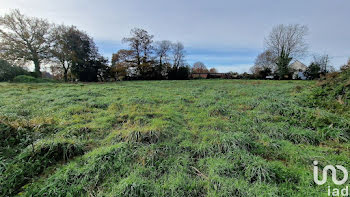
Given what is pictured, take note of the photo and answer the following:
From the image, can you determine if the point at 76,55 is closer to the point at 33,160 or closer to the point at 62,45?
the point at 62,45

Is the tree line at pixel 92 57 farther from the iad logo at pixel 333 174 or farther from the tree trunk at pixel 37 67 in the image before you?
the iad logo at pixel 333 174

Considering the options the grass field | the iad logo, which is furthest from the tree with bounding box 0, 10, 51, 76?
the iad logo

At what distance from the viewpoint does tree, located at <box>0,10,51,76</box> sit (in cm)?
1278

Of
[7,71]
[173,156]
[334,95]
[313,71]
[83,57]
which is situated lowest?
[173,156]

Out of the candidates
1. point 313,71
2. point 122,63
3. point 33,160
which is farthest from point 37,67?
point 313,71

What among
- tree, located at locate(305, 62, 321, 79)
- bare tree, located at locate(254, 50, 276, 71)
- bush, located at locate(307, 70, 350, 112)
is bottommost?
bush, located at locate(307, 70, 350, 112)

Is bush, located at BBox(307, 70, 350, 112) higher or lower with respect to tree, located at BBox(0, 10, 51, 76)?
lower

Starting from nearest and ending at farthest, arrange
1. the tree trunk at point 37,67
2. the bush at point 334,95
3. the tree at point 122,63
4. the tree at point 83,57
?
the bush at point 334,95 → the tree trunk at point 37,67 → the tree at point 83,57 → the tree at point 122,63

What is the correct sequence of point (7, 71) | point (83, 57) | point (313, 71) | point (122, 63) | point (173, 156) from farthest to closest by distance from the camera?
1. point (313, 71)
2. point (122, 63)
3. point (83, 57)
4. point (7, 71)
5. point (173, 156)

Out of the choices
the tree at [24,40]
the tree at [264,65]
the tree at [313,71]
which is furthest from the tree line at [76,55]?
the tree at [313,71]

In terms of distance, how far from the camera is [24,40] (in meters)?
13.6

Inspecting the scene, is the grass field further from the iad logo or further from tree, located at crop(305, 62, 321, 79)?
tree, located at crop(305, 62, 321, 79)

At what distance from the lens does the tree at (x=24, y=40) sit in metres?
12.8

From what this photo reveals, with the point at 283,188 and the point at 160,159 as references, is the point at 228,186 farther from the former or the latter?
the point at 160,159
